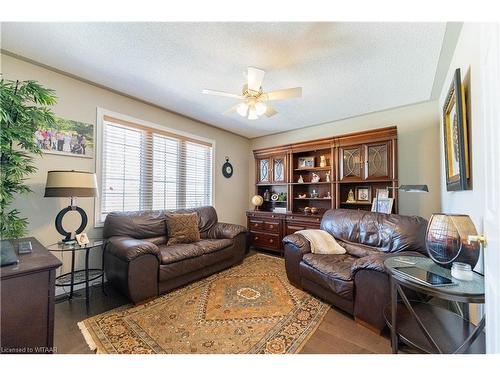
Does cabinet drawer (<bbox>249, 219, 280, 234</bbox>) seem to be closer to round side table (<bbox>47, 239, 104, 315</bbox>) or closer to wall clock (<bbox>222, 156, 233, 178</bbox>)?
wall clock (<bbox>222, 156, 233, 178</bbox>)

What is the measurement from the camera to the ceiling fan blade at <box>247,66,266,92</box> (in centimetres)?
199

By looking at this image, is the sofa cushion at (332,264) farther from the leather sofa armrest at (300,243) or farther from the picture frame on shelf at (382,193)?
the picture frame on shelf at (382,193)

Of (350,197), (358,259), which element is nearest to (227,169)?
(350,197)

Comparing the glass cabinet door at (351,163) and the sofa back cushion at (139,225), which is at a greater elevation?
the glass cabinet door at (351,163)

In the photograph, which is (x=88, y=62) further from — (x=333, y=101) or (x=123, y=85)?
(x=333, y=101)

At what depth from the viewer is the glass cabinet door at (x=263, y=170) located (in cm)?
456

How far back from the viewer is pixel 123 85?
271 cm

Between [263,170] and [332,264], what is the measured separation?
2.80 metres

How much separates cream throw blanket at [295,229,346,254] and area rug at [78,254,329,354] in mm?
550

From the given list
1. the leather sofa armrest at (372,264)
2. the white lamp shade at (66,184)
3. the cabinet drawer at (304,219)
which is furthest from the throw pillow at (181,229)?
the leather sofa armrest at (372,264)

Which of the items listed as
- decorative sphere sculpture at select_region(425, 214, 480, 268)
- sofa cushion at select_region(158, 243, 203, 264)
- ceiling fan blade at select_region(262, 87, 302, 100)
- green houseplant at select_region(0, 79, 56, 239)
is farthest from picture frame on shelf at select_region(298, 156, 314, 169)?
green houseplant at select_region(0, 79, 56, 239)

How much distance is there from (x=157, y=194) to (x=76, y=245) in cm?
140

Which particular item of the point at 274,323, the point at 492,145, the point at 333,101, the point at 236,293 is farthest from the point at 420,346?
the point at 333,101

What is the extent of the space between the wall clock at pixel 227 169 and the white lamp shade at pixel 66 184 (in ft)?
8.68
